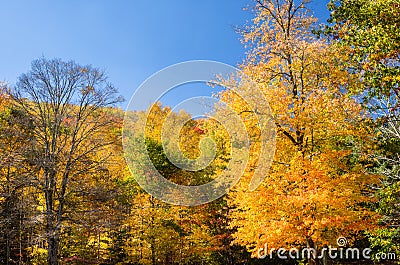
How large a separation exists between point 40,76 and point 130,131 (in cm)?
720

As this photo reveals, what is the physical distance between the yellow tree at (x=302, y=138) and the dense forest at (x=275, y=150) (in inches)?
1.6

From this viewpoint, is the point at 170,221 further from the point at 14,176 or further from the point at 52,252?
the point at 14,176

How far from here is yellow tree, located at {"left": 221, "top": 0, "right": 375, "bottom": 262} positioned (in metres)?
9.39

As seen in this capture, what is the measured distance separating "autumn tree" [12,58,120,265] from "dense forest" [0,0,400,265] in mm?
65

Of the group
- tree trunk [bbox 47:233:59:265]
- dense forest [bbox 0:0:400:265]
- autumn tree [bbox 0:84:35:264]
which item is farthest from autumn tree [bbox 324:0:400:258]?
tree trunk [bbox 47:233:59:265]

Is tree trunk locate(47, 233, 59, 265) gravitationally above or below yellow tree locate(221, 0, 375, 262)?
below

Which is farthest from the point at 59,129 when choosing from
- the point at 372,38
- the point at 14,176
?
the point at 372,38

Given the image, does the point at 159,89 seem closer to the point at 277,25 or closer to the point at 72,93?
the point at 277,25

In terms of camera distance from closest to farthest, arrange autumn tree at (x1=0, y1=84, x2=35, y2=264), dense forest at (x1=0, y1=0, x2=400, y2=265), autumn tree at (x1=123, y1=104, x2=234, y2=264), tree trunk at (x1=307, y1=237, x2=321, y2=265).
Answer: dense forest at (x1=0, y1=0, x2=400, y2=265)
tree trunk at (x1=307, y1=237, x2=321, y2=265)
autumn tree at (x1=0, y1=84, x2=35, y2=264)
autumn tree at (x1=123, y1=104, x2=234, y2=264)

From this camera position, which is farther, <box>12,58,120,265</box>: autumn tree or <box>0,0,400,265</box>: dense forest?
<box>12,58,120,265</box>: autumn tree

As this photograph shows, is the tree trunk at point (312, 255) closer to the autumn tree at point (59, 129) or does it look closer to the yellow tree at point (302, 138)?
the yellow tree at point (302, 138)

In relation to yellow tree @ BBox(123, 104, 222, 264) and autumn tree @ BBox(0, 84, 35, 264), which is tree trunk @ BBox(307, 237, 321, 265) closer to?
yellow tree @ BBox(123, 104, 222, 264)

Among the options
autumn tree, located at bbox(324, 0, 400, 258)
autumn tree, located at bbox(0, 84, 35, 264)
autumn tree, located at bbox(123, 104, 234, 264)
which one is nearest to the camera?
autumn tree, located at bbox(324, 0, 400, 258)

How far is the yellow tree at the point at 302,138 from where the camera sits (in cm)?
939
